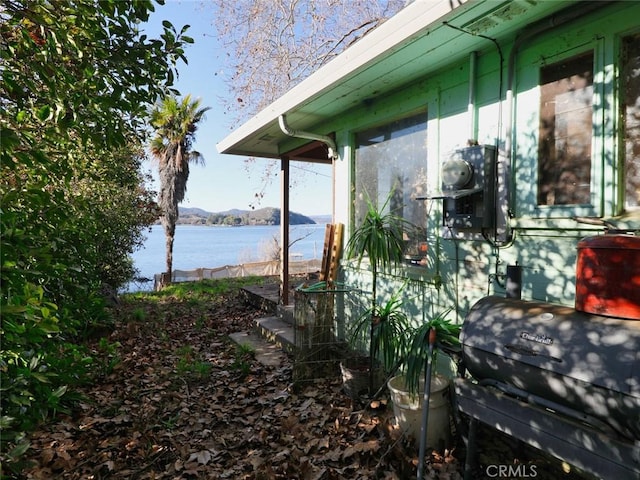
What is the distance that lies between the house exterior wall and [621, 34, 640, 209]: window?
60 mm

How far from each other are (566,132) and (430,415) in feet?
7.65

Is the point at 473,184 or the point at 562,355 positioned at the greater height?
the point at 473,184

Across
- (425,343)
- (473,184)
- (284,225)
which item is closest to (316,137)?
(284,225)

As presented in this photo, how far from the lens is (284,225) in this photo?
7102mm

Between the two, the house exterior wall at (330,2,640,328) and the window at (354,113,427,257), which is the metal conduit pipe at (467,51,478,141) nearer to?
the house exterior wall at (330,2,640,328)

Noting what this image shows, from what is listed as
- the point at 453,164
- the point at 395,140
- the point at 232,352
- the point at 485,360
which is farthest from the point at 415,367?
the point at 232,352

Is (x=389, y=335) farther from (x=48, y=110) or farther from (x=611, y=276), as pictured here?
(x=48, y=110)

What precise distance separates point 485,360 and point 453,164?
5.32 ft

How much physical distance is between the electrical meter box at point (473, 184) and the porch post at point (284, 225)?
4101 mm

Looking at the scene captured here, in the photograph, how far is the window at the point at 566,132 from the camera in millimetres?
2607

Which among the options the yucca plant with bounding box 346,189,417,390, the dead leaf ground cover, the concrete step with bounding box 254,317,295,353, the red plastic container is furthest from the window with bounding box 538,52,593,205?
the concrete step with bounding box 254,317,295,353

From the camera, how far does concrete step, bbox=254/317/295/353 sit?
535 centimetres

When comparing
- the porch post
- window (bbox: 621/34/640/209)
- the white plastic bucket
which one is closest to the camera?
window (bbox: 621/34/640/209)

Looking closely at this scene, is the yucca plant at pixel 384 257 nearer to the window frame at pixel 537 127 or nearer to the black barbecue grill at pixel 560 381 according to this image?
the black barbecue grill at pixel 560 381
